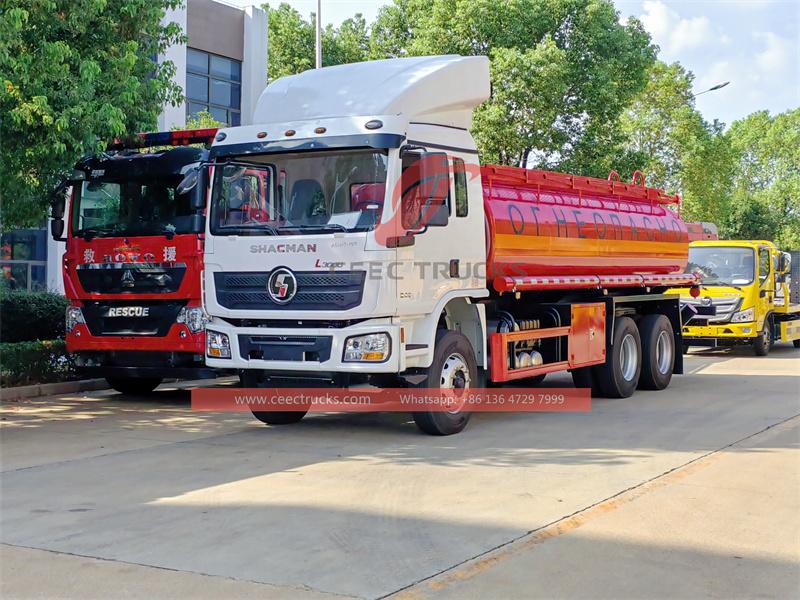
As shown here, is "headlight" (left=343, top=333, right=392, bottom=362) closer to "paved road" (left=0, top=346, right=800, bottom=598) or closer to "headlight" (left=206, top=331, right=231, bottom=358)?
"paved road" (left=0, top=346, right=800, bottom=598)

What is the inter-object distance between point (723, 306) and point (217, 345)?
14.0 metres

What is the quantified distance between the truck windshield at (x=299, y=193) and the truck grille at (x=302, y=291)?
1.48ft

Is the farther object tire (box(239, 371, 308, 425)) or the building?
the building

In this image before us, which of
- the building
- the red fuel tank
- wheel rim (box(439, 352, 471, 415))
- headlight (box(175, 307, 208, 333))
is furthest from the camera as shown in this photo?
the building

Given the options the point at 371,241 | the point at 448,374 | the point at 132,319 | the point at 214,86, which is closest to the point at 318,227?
the point at 371,241

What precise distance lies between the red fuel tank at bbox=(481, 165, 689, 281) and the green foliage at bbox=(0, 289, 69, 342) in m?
7.87

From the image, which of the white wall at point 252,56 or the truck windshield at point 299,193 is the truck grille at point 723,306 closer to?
the truck windshield at point 299,193

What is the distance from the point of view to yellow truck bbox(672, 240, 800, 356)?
2112 centimetres

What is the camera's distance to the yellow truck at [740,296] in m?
21.1

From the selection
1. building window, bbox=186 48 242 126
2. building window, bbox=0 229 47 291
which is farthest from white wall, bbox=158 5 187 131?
building window, bbox=0 229 47 291

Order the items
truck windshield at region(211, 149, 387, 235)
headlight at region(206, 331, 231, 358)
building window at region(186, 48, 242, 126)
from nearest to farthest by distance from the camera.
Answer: truck windshield at region(211, 149, 387, 235), headlight at region(206, 331, 231, 358), building window at region(186, 48, 242, 126)

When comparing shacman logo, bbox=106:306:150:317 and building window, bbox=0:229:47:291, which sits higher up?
building window, bbox=0:229:47:291

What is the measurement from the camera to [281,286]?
9906 millimetres

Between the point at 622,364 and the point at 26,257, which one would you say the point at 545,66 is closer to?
the point at 26,257
